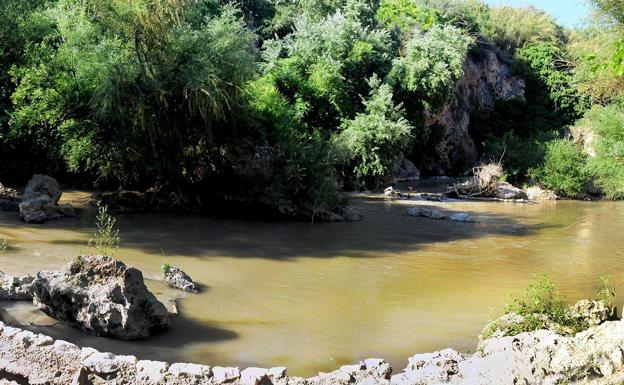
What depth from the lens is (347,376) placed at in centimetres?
574

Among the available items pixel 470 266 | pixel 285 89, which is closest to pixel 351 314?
pixel 470 266

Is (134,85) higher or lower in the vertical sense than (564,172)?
higher

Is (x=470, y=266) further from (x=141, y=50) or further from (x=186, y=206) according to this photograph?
(x=141, y=50)

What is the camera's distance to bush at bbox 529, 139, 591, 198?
31531mm

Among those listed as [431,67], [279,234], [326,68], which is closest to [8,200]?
[279,234]

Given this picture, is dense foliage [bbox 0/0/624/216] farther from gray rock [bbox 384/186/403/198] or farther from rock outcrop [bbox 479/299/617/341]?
rock outcrop [bbox 479/299/617/341]

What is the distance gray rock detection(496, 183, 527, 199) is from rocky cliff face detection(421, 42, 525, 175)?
6229 mm

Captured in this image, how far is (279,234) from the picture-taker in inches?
647

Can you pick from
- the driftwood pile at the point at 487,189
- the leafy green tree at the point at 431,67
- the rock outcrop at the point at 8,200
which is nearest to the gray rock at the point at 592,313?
the rock outcrop at the point at 8,200

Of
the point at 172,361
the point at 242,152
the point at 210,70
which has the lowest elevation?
the point at 172,361

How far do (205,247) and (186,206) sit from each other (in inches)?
191

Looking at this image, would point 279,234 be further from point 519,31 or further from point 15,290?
point 519,31

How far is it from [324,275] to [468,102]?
3333 centimetres

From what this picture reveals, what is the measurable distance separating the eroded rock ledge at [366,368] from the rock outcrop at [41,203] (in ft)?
30.4
